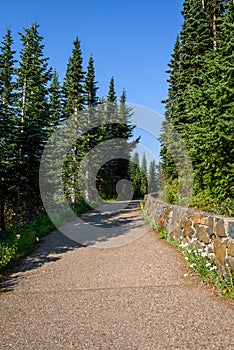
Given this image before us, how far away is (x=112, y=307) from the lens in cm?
346

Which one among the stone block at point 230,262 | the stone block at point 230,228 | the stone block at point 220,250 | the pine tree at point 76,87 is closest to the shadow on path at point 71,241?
the stone block at point 220,250

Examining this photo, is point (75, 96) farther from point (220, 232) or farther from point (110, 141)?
point (220, 232)

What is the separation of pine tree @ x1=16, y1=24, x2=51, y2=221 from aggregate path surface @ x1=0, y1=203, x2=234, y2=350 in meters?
6.49

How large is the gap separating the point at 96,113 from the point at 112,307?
68.7ft

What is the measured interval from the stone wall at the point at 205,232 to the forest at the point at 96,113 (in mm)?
1502

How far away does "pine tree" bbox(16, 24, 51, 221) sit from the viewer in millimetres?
11180

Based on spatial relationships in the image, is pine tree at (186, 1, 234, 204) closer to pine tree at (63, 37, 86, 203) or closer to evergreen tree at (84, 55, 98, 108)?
pine tree at (63, 37, 86, 203)

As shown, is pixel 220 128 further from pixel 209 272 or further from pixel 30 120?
pixel 30 120

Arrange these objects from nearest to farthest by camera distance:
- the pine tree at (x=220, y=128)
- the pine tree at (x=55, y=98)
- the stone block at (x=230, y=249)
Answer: the stone block at (x=230, y=249), the pine tree at (x=220, y=128), the pine tree at (x=55, y=98)

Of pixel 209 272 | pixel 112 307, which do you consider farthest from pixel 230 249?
pixel 112 307

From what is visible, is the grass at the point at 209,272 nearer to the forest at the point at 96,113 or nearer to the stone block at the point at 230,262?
the stone block at the point at 230,262

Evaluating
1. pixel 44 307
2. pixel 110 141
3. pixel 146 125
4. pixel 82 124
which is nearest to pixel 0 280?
pixel 44 307

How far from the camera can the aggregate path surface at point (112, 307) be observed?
270 cm

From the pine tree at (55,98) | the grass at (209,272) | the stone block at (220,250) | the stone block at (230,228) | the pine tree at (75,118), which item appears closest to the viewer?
the grass at (209,272)
